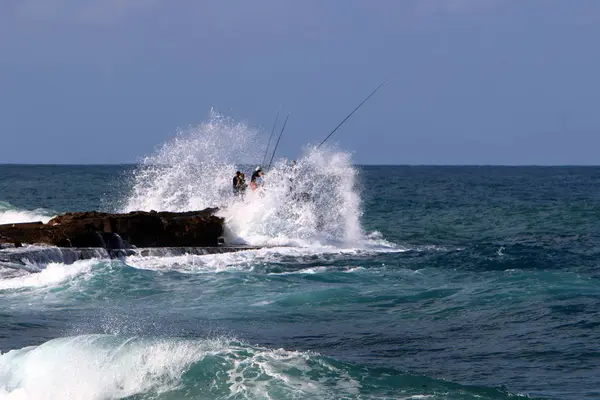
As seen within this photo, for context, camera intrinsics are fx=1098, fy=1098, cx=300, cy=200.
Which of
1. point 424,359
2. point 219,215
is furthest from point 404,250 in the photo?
point 424,359

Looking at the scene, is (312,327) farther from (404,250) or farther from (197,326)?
(404,250)

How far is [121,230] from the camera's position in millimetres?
22469

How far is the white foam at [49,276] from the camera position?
17.6 m

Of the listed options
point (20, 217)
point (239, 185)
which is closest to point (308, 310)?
point (239, 185)

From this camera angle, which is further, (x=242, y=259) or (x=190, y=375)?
(x=242, y=259)

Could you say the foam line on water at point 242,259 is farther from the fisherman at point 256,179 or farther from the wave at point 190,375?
the wave at point 190,375

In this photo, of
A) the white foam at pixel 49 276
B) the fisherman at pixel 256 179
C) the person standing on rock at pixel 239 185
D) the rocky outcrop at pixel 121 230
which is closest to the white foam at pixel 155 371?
the white foam at pixel 49 276

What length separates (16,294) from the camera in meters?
16.8

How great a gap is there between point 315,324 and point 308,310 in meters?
1.22

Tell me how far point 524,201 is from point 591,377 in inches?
1406

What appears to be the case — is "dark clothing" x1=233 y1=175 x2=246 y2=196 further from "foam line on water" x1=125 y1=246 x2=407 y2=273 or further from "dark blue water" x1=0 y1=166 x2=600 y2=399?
"foam line on water" x1=125 y1=246 x2=407 y2=273

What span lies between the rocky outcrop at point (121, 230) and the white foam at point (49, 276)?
4.45 feet

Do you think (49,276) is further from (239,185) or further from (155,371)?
(239,185)

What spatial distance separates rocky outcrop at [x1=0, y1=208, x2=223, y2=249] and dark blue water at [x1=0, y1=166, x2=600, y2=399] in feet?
3.53
